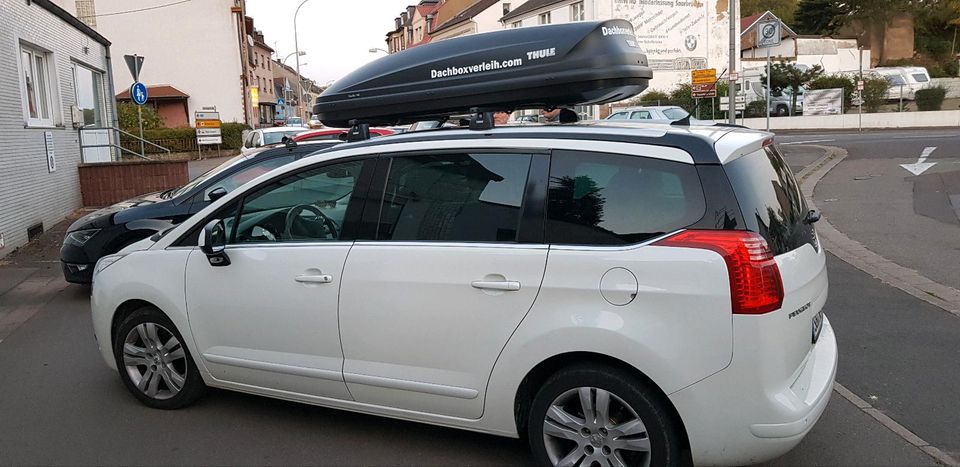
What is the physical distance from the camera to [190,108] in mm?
47031

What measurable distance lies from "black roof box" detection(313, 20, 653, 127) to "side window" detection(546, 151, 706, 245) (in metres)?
0.88

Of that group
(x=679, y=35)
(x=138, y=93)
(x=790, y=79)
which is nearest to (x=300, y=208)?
(x=138, y=93)

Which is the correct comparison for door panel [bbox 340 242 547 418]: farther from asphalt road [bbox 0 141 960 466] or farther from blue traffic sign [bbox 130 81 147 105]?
blue traffic sign [bbox 130 81 147 105]

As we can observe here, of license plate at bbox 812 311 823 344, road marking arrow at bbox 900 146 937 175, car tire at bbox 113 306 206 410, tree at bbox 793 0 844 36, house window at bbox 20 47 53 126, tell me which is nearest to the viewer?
license plate at bbox 812 311 823 344

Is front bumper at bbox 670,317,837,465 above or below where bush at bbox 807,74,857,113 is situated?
below

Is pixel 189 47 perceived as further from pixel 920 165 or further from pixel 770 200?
pixel 770 200

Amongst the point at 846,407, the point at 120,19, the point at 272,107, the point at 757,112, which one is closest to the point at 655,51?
the point at 757,112

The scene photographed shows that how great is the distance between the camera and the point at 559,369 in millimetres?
3633

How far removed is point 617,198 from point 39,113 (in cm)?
1383

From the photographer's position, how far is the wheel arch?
343 centimetres

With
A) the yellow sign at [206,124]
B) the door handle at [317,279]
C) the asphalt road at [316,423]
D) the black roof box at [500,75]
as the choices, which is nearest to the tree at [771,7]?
the yellow sign at [206,124]

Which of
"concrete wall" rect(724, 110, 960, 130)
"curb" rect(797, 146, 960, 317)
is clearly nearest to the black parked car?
"curb" rect(797, 146, 960, 317)

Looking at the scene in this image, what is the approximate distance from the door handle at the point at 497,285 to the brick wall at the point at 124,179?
1461 centimetres

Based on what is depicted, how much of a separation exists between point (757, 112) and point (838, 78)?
4.48 metres
